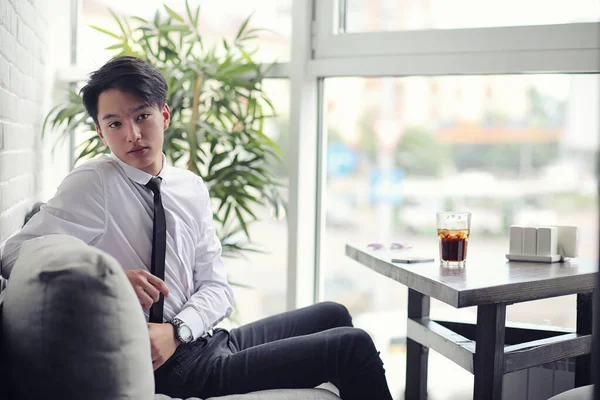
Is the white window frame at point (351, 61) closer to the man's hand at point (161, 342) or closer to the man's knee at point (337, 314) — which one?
the man's knee at point (337, 314)

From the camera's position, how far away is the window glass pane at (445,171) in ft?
8.60

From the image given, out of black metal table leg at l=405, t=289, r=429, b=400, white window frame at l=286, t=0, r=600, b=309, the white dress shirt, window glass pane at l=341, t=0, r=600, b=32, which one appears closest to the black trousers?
the white dress shirt

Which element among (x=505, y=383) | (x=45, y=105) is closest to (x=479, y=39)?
(x=505, y=383)

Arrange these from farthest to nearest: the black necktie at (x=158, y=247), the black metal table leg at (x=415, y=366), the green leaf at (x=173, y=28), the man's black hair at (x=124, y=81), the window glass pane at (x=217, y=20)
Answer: the window glass pane at (x=217, y=20)
the green leaf at (x=173, y=28)
the black metal table leg at (x=415, y=366)
the man's black hair at (x=124, y=81)
the black necktie at (x=158, y=247)

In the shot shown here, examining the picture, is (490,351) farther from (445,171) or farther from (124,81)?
(445,171)

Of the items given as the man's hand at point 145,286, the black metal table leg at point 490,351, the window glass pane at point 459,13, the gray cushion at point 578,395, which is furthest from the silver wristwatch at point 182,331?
the window glass pane at point 459,13

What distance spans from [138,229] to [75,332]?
65 centimetres

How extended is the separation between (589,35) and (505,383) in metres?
1.21

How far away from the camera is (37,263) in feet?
4.12

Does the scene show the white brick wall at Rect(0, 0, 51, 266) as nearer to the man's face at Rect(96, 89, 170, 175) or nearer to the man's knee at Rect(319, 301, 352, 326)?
the man's face at Rect(96, 89, 170, 175)

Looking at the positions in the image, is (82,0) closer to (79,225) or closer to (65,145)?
(65,145)

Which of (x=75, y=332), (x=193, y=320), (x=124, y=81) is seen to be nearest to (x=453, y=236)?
(x=193, y=320)

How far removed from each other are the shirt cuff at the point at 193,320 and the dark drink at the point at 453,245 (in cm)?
71

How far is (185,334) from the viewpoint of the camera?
1720mm
